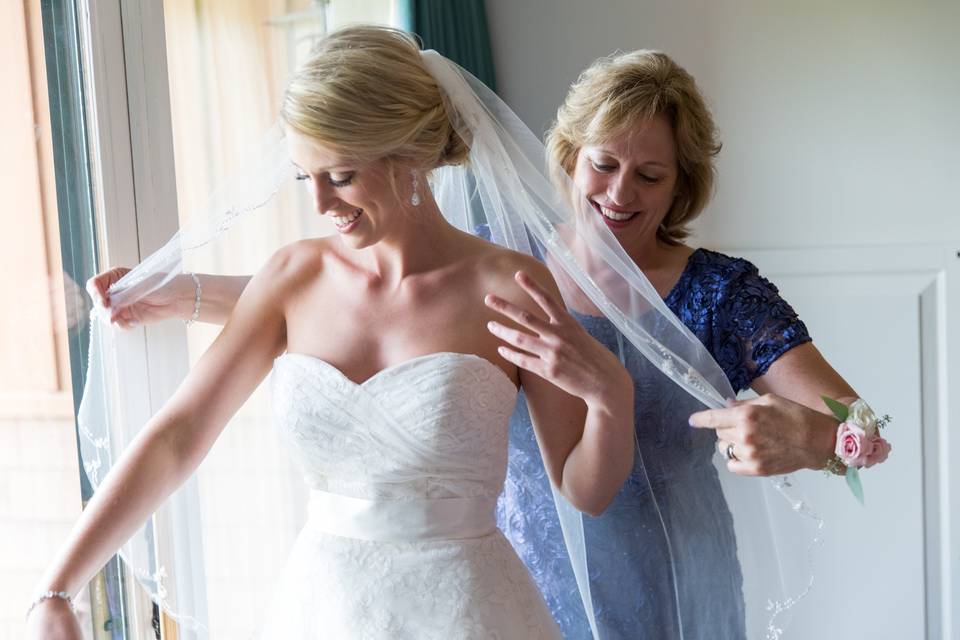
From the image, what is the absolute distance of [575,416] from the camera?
5.19 feet

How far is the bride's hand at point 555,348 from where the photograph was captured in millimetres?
1372

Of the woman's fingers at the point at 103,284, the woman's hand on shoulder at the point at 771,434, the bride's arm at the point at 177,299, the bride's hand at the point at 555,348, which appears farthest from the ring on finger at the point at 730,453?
the woman's fingers at the point at 103,284

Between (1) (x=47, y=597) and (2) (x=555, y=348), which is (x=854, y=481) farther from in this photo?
(1) (x=47, y=597)

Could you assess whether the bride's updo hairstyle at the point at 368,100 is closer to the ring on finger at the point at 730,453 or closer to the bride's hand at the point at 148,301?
the bride's hand at the point at 148,301

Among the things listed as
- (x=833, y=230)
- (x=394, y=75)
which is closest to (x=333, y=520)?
(x=394, y=75)

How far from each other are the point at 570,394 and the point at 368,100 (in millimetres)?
513

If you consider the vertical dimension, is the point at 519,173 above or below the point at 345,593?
above

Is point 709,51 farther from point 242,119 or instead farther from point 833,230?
point 242,119

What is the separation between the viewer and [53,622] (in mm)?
1329

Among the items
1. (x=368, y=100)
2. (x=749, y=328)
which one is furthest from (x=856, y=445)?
(x=368, y=100)

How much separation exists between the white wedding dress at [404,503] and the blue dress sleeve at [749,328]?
1.46 ft

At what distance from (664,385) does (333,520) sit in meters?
0.58

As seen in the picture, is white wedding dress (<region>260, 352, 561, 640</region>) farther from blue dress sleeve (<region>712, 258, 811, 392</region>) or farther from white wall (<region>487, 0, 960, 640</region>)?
white wall (<region>487, 0, 960, 640</region>)

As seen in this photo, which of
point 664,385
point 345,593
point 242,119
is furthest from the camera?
point 242,119
